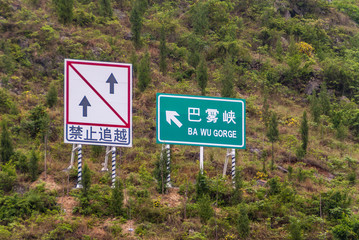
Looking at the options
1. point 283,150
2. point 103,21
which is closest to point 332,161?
point 283,150

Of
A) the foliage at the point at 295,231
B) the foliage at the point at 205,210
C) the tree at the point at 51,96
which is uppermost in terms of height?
the tree at the point at 51,96

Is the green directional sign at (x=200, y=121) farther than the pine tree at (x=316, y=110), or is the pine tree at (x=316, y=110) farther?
the pine tree at (x=316, y=110)

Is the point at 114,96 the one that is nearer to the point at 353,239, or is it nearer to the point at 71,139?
the point at 71,139

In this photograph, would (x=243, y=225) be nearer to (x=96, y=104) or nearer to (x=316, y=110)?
(x=96, y=104)

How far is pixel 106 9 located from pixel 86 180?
1612 centimetres

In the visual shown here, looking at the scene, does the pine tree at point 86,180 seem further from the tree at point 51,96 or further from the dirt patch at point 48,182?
the tree at point 51,96

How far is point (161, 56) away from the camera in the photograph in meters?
23.9

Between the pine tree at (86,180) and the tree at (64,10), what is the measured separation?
13.1 m

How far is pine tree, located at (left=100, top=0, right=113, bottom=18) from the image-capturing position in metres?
27.5

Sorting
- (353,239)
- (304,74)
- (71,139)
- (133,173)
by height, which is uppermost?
(304,74)

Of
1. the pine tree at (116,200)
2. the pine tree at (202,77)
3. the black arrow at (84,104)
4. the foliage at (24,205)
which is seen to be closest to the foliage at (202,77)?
the pine tree at (202,77)

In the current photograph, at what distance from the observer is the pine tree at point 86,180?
44.4ft

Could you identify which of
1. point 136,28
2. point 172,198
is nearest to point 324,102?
point 136,28

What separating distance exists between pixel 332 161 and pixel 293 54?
9.43 m
